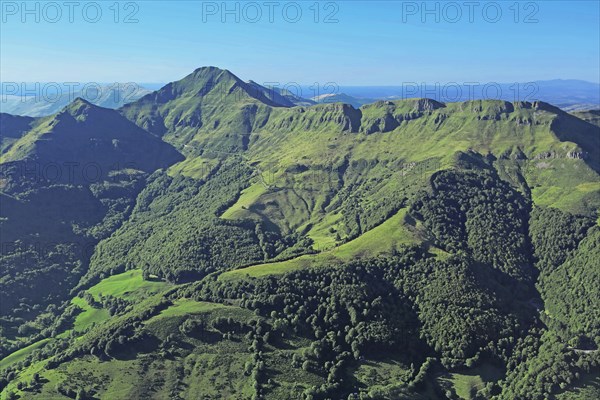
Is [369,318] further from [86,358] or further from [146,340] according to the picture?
[86,358]

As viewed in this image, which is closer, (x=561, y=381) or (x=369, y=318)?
(x=561, y=381)

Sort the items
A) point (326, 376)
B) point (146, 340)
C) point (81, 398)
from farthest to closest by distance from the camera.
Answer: point (146, 340) → point (326, 376) → point (81, 398)

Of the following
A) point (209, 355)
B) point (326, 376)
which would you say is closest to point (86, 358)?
point (209, 355)

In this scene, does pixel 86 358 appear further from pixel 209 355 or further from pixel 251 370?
pixel 251 370

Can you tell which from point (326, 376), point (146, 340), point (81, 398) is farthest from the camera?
point (146, 340)

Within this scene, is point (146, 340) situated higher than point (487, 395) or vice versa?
point (146, 340)

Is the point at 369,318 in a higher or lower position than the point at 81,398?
higher

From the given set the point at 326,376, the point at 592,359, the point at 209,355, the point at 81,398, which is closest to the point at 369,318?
the point at 326,376

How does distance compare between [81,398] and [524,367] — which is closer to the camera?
[81,398]
